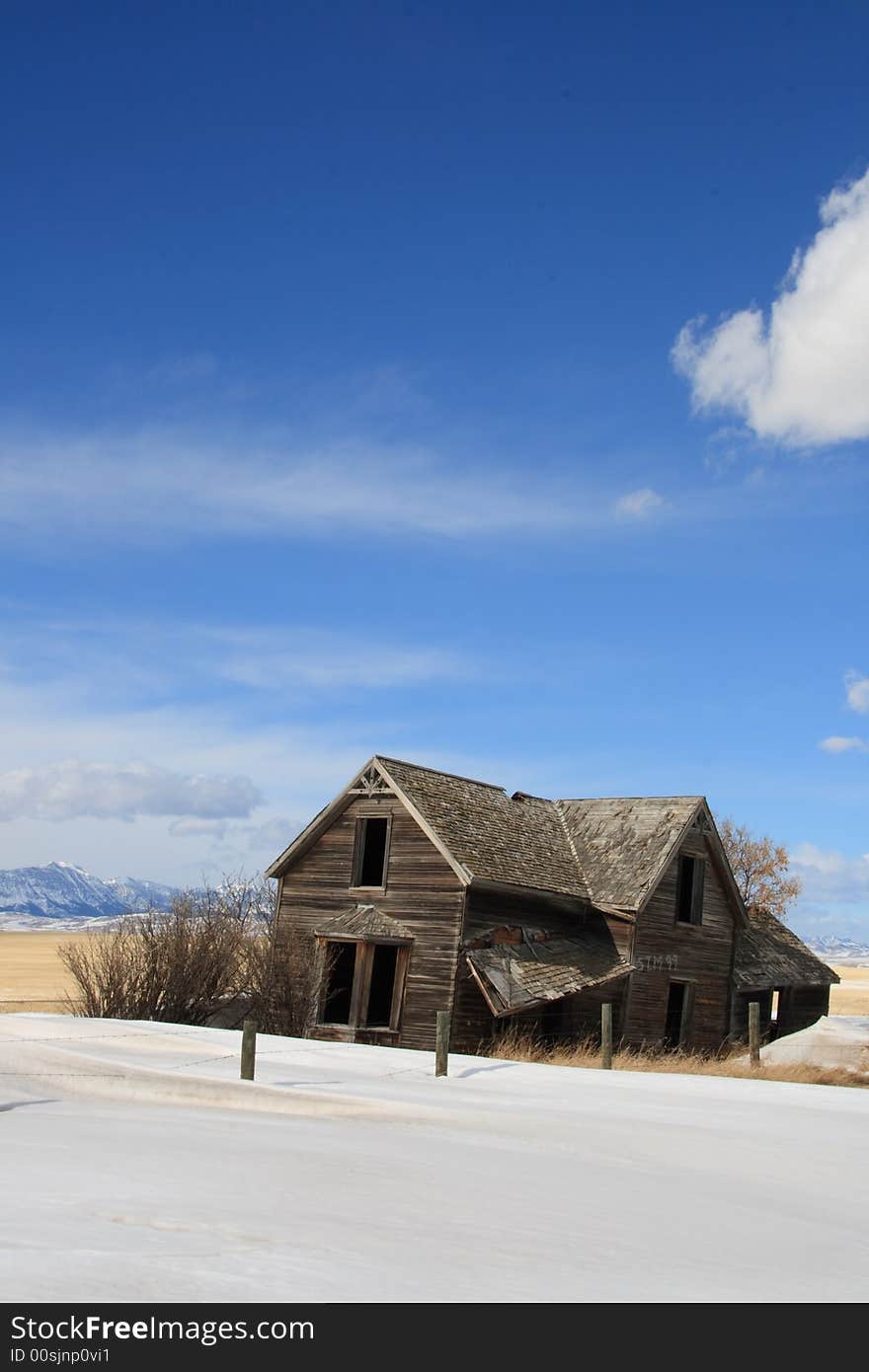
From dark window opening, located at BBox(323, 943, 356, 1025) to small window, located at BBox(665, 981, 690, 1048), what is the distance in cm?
830

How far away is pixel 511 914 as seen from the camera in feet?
90.3

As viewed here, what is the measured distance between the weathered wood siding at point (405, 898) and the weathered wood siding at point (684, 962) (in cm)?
549

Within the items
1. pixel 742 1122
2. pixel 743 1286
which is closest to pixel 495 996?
pixel 742 1122

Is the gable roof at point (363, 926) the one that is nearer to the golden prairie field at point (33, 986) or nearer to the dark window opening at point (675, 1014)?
the golden prairie field at point (33, 986)

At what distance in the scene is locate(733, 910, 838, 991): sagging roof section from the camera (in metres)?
33.9

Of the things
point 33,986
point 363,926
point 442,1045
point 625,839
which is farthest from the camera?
point 33,986

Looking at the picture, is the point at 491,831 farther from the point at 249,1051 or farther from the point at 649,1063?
the point at 249,1051

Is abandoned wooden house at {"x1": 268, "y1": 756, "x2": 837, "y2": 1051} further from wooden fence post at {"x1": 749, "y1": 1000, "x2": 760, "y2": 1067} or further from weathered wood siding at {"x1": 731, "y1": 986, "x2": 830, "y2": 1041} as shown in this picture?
wooden fence post at {"x1": 749, "y1": 1000, "x2": 760, "y2": 1067}

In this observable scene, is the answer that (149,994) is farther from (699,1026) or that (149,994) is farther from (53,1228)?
(53,1228)

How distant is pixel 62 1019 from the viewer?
2208 centimetres

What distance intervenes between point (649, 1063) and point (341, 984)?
28.9 ft

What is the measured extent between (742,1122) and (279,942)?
48.7 ft

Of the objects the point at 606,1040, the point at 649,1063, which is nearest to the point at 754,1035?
the point at 649,1063
